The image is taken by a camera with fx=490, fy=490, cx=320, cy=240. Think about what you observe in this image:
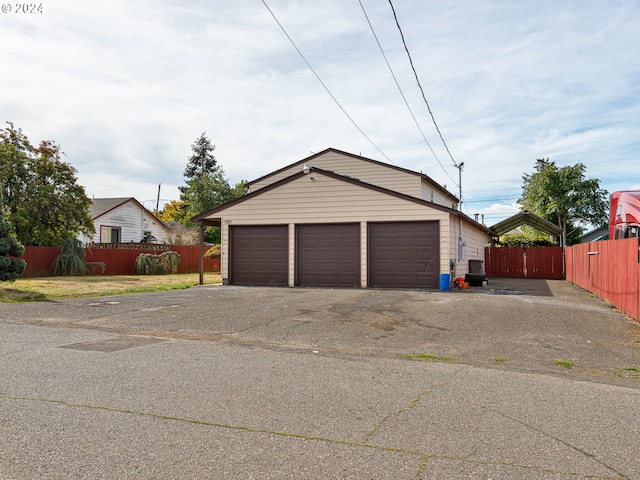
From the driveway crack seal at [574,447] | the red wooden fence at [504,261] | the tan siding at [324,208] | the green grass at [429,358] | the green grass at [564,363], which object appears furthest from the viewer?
the red wooden fence at [504,261]

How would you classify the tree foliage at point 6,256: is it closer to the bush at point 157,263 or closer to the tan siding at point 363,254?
the tan siding at point 363,254

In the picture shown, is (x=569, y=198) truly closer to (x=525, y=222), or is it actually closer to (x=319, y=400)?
(x=525, y=222)

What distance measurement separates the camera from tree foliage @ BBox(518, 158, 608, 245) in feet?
126

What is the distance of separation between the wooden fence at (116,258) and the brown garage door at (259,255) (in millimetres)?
12926

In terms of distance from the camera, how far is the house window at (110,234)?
1465 inches

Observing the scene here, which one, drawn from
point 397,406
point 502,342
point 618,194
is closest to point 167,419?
point 397,406

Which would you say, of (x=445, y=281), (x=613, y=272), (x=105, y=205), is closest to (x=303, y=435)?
(x=613, y=272)

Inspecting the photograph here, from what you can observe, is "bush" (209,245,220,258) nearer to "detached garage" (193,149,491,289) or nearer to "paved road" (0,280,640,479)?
"detached garage" (193,149,491,289)

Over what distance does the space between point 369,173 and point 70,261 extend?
1678 cm

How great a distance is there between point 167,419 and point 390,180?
2148cm

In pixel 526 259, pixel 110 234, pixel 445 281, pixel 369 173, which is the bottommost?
pixel 445 281

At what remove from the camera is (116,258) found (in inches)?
1155

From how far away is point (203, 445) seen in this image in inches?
136

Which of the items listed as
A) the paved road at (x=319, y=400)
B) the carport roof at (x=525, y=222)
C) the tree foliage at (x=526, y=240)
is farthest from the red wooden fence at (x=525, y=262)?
the paved road at (x=319, y=400)
